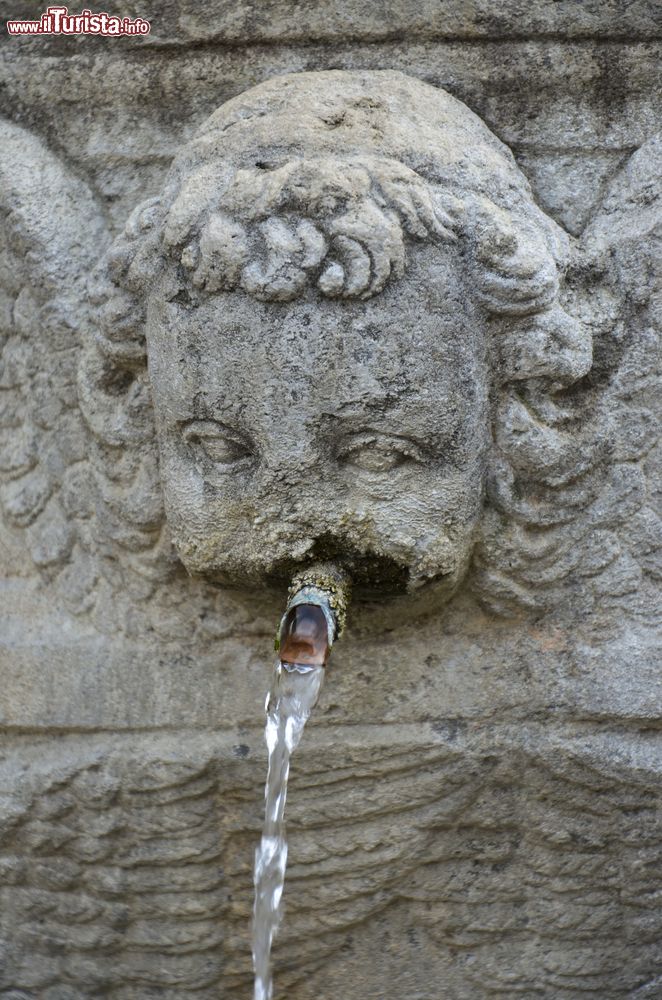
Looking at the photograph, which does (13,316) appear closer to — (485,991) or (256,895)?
(256,895)

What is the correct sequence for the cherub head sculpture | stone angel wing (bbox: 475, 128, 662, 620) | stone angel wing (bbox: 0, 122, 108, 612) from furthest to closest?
stone angel wing (bbox: 0, 122, 108, 612) < stone angel wing (bbox: 475, 128, 662, 620) < the cherub head sculpture

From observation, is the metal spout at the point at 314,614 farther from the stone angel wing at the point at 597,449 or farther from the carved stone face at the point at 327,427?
the stone angel wing at the point at 597,449

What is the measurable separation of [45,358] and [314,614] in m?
0.53

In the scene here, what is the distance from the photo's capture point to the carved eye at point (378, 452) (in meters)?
1.46

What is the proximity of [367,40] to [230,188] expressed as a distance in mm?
357

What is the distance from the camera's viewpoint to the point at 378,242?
1383 mm

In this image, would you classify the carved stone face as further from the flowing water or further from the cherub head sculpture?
the flowing water

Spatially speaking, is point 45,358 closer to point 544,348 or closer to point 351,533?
point 351,533

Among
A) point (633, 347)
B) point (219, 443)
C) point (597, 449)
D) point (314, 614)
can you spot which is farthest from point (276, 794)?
point (633, 347)

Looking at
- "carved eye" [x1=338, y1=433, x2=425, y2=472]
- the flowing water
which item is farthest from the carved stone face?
the flowing water

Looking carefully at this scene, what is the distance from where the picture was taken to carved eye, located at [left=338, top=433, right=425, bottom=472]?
146 cm

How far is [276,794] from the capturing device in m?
1.68

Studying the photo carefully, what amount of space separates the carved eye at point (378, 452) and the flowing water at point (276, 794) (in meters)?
0.26

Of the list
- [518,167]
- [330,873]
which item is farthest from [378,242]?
[330,873]
